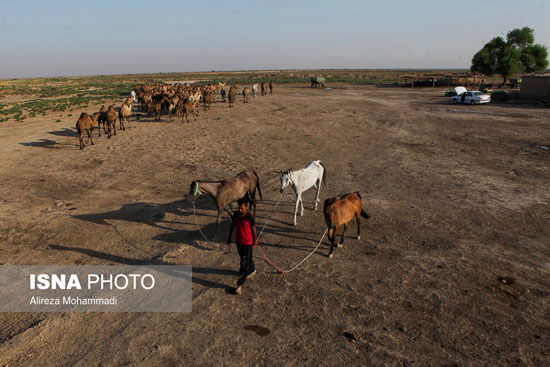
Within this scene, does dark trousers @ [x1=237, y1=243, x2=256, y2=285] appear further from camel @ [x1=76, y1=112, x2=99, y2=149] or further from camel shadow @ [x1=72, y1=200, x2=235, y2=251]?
camel @ [x1=76, y1=112, x2=99, y2=149]

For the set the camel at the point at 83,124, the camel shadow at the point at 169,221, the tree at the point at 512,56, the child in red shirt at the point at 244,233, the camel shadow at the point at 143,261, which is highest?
the tree at the point at 512,56

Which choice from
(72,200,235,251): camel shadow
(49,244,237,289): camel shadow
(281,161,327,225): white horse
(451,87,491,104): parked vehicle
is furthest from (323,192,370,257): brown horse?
(451,87,491,104): parked vehicle

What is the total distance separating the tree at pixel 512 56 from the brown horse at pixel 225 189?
6048 cm

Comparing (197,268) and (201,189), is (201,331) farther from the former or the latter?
(201,189)

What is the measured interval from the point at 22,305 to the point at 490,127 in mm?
27168

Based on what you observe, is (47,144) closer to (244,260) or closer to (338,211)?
(244,260)

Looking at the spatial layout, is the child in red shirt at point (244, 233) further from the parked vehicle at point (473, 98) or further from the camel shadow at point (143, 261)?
the parked vehicle at point (473, 98)

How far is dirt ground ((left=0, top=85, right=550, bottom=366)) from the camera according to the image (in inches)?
200

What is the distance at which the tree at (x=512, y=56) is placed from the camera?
52.0 metres

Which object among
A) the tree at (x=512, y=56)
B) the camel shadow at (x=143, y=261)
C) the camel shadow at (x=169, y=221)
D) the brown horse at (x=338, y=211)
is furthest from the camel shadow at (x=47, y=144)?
the tree at (x=512, y=56)

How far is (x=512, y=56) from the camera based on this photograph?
51.6 metres

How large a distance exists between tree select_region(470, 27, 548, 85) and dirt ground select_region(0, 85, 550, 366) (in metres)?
43.7

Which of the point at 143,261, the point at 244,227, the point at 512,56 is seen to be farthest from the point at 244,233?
the point at 512,56

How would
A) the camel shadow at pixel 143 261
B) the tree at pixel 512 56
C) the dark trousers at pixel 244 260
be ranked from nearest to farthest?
the dark trousers at pixel 244 260, the camel shadow at pixel 143 261, the tree at pixel 512 56
